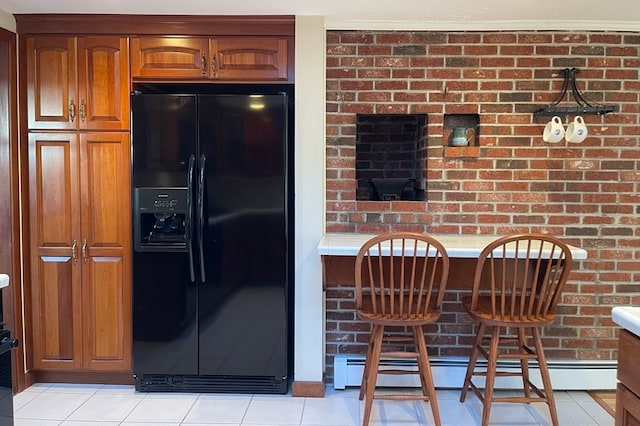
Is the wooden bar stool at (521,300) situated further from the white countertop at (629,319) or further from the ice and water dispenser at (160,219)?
the ice and water dispenser at (160,219)

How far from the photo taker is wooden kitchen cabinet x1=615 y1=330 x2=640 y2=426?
1266 mm

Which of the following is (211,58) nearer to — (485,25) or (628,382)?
(485,25)

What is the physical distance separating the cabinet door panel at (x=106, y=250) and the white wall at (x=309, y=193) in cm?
100

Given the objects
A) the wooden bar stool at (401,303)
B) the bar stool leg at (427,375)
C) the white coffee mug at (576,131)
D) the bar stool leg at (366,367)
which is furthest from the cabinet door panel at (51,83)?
the white coffee mug at (576,131)

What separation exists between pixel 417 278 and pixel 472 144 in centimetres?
92

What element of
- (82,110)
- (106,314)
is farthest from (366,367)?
(82,110)

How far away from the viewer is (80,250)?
106 inches

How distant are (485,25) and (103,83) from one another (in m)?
2.26

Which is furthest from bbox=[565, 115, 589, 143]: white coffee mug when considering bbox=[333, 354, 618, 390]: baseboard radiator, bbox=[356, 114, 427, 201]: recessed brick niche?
bbox=[333, 354, 618, 390]: baseboard radiator

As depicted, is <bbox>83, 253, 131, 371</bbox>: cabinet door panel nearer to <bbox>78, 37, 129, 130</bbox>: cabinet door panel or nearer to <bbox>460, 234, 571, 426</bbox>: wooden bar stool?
<bbox>78, 37, 129, 130</bbox>: cabinet door panel

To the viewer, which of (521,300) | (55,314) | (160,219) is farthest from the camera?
(55,314)

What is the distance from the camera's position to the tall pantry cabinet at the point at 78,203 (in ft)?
8.75

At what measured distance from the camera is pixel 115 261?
270 cm

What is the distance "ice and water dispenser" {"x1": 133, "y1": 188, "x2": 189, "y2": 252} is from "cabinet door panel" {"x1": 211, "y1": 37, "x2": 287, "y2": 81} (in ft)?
2.44
